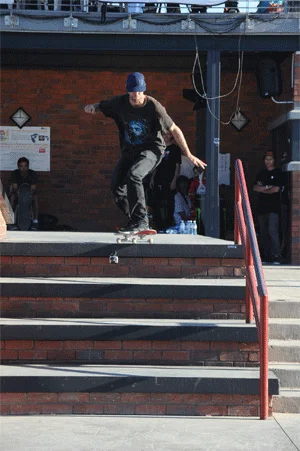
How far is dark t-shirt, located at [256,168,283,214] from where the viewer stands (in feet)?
47.4

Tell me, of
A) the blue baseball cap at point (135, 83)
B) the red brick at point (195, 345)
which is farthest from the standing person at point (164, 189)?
the red brick at point (195, 345)

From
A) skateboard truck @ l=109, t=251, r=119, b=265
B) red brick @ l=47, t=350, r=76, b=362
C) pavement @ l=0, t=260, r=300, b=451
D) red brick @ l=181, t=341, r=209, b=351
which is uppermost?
skateboard truck @ l=109, t=251, r=119, b=265

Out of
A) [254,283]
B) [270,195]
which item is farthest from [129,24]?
[254,283]

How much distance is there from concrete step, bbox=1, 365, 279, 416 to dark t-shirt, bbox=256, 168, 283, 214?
7881 millimetres

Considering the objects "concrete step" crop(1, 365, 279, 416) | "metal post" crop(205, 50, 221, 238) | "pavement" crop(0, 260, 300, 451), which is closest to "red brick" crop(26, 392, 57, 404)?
"concrete step" crop(1, 365, 279, 416)

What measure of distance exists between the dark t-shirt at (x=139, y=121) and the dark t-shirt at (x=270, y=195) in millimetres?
6157

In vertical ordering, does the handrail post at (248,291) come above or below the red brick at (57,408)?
above

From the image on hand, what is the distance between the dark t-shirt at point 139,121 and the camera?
8.27m

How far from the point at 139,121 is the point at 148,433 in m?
3.25

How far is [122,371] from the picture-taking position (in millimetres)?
6887

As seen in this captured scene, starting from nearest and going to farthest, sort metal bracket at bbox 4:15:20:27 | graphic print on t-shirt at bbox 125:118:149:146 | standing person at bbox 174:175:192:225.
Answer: graphic print on t-shirt at bbox 125:118:149:146
metal bracket at bbox 4:15:20:27
standing person at bbox 174:175:192:225

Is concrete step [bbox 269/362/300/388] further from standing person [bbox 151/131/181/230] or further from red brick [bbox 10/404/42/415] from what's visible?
standing person [bbox 151/131/181/230]

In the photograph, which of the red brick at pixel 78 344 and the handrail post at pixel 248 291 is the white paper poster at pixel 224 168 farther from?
the red brick at pixel 78 344

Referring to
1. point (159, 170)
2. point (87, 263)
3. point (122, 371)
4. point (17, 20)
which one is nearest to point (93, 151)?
point (159, 170)
